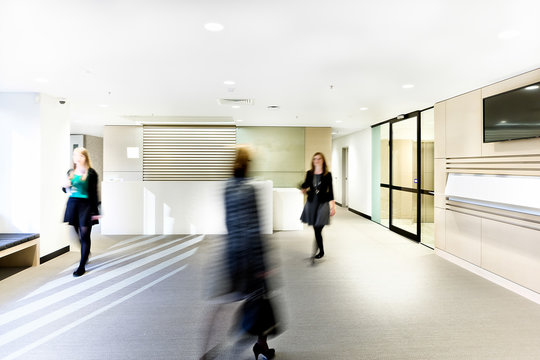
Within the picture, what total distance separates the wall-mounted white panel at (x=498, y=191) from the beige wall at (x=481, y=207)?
0.27 ft

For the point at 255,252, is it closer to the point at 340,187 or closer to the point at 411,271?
the point at 411,271

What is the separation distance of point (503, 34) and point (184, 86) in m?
3.94

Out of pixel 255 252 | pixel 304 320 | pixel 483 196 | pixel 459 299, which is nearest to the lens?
pixel 255 252

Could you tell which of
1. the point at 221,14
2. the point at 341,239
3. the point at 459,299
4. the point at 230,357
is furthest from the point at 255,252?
the point at 341,239

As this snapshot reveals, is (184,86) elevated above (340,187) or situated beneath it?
elevated above

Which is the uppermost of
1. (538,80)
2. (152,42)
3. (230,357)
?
(152,42)

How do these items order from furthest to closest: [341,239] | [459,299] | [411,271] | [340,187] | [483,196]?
[340,187] < [341,239] < [411,271] < [483,196] < [459,299]

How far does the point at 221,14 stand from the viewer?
104 inches

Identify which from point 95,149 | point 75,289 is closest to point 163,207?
point 75,289

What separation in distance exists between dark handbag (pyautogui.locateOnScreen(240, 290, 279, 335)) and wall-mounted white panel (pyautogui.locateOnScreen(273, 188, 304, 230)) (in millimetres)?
5578

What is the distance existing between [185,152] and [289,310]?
7046 millimetres

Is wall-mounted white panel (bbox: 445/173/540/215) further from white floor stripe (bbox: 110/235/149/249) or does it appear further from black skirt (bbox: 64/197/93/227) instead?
white floor stripe (bbox: 110/235/149/249)

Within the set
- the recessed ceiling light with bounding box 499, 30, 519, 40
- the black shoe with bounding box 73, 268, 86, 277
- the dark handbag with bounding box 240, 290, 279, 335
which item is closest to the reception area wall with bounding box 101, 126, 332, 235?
the black shoe with bounding box 73, 268, 86, 277

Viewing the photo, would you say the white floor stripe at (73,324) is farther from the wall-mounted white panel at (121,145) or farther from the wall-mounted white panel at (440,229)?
the wall-mounted white panel at (121,145)
